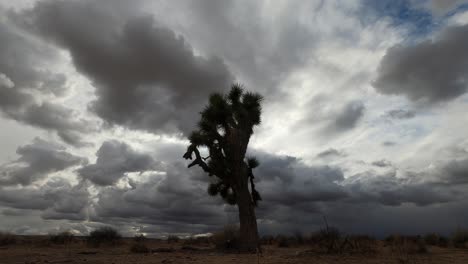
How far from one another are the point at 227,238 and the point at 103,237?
8.03 metres

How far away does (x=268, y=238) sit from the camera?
87.3ft

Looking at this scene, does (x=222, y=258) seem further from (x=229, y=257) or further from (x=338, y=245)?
(x=338, y=245)

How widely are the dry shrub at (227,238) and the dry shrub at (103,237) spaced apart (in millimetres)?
6590

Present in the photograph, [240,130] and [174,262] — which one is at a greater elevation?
[240,130]

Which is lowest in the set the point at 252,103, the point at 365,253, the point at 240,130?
the point at 365,253

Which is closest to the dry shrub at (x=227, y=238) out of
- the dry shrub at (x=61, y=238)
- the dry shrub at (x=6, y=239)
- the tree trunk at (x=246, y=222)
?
the tree trunk at (x=246, y=222)

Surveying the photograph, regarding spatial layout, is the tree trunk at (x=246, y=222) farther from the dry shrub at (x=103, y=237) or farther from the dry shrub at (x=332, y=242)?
the dry shrub at (x=103, y=237)

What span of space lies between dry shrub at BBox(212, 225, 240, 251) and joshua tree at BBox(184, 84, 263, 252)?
1063 millimetres

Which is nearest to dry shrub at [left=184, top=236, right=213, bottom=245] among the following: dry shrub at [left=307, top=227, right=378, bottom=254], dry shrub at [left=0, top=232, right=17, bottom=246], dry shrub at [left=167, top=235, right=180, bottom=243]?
dry shrub at [left=167, top=235, right=180, bottom=243]

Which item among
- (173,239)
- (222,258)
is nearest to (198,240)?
(173,239)

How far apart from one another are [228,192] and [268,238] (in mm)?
10038

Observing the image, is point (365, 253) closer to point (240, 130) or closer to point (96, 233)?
point (240, 130)

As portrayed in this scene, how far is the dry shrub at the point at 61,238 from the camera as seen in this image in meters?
21.4

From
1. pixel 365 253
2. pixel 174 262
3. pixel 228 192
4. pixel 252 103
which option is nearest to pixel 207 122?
pixel 252 103
